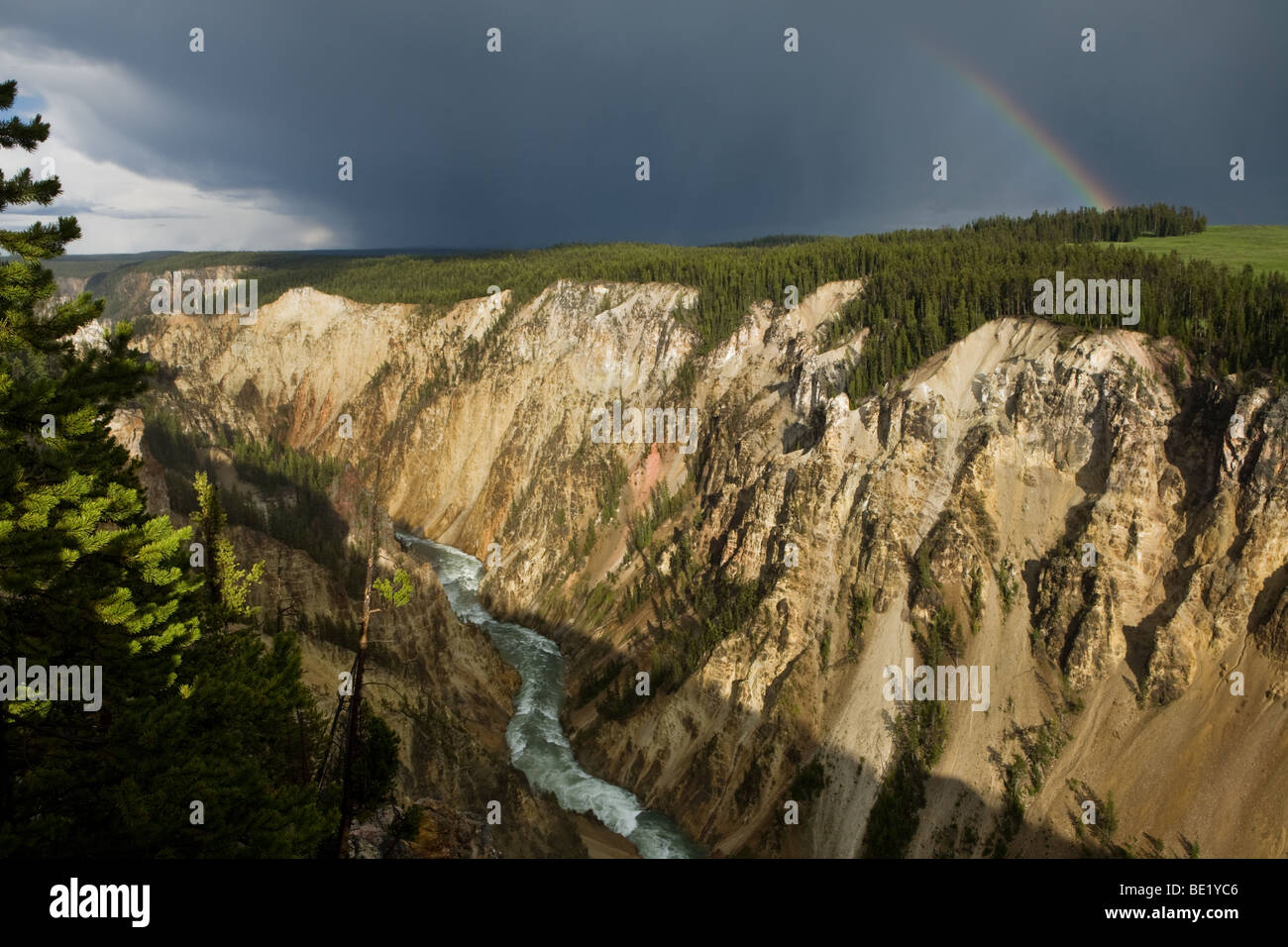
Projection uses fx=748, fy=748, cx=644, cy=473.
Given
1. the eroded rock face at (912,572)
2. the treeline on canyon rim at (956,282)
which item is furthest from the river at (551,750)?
the treeline on canyon rim at (956,282)

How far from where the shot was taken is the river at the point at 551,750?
1750 inches

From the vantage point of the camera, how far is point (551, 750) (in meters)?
52.8

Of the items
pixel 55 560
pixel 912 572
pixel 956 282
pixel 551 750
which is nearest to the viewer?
pixel 55 560

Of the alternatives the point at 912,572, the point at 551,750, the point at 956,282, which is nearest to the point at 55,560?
the point at 551,750

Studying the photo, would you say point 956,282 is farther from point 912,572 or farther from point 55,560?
point 55,560

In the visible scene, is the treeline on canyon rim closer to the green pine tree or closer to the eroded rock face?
the eroded rock face

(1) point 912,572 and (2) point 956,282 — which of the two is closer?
(1) point 912,572

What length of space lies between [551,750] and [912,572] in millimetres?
27680

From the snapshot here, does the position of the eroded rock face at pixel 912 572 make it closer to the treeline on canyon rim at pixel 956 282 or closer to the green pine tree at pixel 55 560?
the treeline on canyon rim at pixel 956 282

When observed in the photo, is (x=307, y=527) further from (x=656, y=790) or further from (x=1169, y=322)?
(x=1169, y=322)

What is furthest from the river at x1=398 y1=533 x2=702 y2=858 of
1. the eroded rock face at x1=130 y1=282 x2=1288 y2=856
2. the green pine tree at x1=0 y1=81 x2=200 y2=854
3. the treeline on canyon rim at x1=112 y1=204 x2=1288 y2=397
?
the green pine tree at x1=0 y1=81 x2=200 y2=854

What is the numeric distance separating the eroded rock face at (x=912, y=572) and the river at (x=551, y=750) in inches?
52.8
